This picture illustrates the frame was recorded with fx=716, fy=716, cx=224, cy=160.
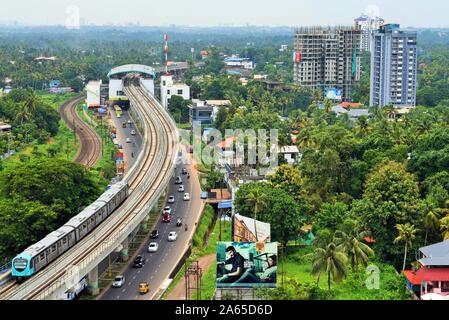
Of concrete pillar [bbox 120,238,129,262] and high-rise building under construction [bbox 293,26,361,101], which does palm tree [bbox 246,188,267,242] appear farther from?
high-rise building under construction [bbox 293,26,361,101]

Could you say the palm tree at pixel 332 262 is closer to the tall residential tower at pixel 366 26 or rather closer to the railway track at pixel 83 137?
the railway track at pixel 83 137

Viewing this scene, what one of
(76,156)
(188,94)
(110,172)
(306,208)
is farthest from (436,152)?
(188,94)

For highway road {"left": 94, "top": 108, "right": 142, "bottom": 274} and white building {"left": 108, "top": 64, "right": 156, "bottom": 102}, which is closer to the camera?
highway road {"left": 94, "top": 108, "right": 142, "bottom": 274}

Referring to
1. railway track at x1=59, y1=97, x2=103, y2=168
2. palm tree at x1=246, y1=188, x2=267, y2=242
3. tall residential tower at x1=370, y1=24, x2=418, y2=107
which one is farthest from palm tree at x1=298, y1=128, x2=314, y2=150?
tall residential tower at x1=370, y1=24, x2=418, y2=107

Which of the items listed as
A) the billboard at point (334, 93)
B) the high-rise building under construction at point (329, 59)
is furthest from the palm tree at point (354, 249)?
the high-rise building under construction at point (329, 59)

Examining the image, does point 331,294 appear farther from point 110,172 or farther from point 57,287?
point 110,172
